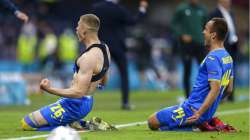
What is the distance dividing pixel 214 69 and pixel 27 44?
21.5 metres

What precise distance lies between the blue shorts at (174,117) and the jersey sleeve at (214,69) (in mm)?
643

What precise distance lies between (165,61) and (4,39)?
6604mm

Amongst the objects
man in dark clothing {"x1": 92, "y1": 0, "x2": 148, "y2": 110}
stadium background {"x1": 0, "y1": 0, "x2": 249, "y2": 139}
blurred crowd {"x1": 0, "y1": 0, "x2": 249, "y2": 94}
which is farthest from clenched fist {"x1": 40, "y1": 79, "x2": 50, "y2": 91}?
blurred crowd {"x1": 0, "y1": 0, "x2": 249, "y2": 94}

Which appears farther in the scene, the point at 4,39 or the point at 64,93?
the point at 4,39

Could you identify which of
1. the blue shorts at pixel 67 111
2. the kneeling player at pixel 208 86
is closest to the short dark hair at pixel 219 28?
the kneeling player at pixel 208 86

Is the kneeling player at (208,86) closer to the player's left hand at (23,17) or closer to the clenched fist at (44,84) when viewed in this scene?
the clenched fist at (44,84)

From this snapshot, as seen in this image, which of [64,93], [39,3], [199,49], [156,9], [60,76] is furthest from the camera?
[156,9]

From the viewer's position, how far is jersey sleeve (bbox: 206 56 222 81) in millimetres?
11062

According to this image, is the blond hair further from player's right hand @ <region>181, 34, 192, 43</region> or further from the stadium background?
the stadium background

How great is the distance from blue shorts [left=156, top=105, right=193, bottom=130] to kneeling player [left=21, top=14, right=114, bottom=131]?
77cm

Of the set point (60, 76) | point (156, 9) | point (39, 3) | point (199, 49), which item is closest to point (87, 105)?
point (199, 49)

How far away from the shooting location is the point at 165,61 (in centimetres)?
3416

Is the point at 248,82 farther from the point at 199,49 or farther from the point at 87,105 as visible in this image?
the point at 87,105

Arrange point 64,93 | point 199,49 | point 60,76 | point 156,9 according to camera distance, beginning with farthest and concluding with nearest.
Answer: point 156,9
point 60,76
point 199,49
point 64,93
